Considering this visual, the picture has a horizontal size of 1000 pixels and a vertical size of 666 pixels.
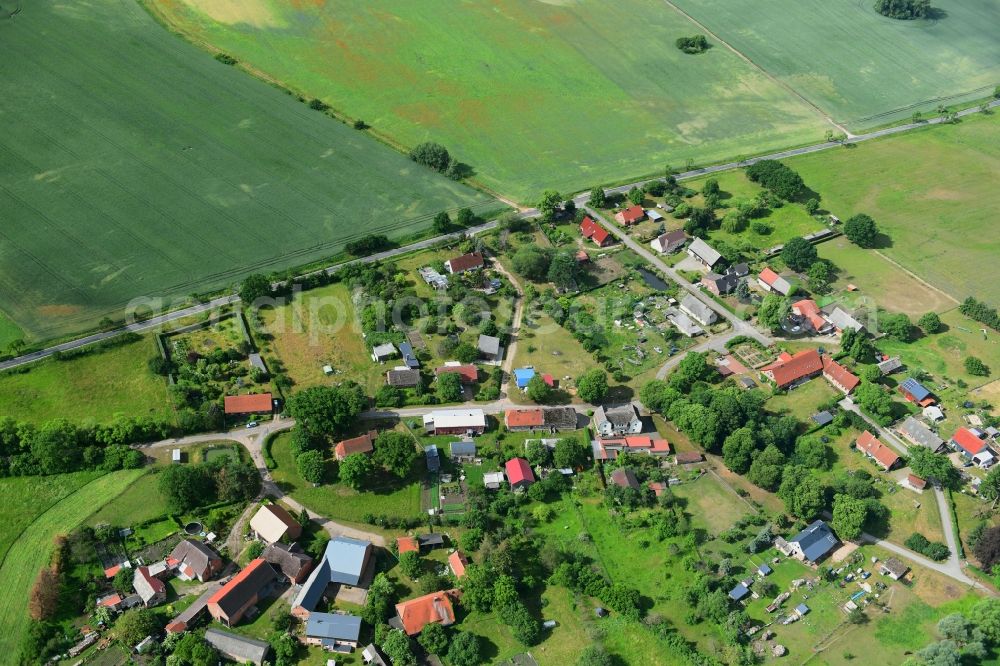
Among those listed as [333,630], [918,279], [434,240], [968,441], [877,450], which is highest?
[434,240]

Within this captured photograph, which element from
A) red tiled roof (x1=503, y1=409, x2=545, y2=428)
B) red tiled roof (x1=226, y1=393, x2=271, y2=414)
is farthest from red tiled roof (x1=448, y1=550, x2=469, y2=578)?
red tiled roof (x1=226, y1=393, x2=271, y2=414)

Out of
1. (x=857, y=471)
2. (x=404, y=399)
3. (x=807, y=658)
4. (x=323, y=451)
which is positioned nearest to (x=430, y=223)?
(x=404, y=399)

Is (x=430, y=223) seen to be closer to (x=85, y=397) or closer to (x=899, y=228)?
(x=85, y=397)

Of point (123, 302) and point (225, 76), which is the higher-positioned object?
point (225, 76)

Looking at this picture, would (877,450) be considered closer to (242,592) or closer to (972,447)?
(972,447)

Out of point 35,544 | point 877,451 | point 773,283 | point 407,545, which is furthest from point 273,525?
point 773,283

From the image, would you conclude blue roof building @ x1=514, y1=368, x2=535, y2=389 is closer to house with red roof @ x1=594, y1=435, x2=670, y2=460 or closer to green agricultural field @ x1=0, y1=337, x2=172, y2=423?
house with red roof @ x1=594, y1=435, x2=670, y2=460
